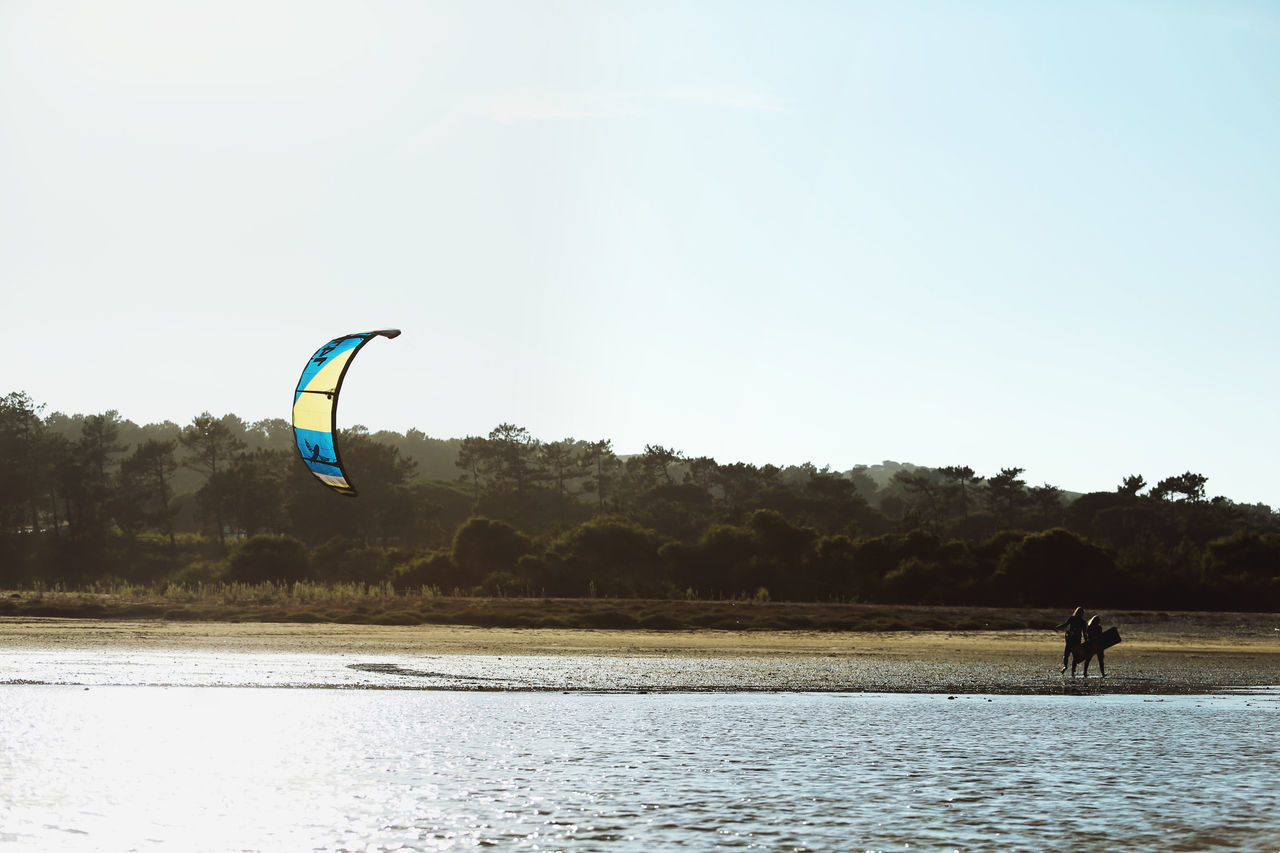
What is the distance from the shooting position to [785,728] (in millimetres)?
16844

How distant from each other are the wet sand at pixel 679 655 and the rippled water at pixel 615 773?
3.47 metres

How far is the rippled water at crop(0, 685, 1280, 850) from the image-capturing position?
9.98 metres

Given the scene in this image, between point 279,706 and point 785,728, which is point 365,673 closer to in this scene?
point 279,706

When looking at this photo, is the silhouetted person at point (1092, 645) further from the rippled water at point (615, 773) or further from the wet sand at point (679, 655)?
the rippled water at point (615, 773)

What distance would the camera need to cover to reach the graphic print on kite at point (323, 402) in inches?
725

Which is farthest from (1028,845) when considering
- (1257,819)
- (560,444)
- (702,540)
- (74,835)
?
(560,444)

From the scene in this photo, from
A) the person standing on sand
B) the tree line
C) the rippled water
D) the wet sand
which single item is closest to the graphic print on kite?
the rippled water

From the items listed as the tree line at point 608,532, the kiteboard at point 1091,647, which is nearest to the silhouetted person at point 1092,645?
the kiteboard at point 1091,647

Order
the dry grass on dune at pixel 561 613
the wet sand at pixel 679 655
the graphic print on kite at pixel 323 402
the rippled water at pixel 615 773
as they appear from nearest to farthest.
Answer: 1. the rippled water at pixel 615 773
2. the graphic print on kite at pixel 323 402
3. the wet sand at pixel 679 655
4. the dry grass on dune at pixel 561 613

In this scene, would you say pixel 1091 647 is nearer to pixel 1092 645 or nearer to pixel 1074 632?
pixel 1092 645

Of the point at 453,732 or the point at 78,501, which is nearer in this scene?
the point at 453,732

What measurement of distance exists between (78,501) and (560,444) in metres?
40.2

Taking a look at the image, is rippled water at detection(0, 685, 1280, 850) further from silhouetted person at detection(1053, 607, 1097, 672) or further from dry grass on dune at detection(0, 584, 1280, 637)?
dry grass on dune at detection(0, 584, 1280, 637)

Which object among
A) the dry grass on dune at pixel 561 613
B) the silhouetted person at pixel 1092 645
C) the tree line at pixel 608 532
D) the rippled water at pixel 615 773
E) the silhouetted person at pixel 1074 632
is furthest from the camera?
the tree line at pixel 608 532
